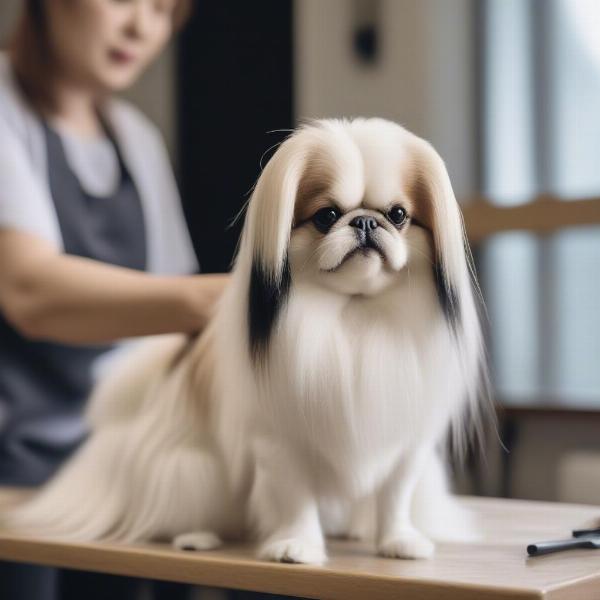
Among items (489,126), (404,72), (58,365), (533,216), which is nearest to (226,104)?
(404,72)

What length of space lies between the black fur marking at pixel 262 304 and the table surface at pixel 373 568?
18cm

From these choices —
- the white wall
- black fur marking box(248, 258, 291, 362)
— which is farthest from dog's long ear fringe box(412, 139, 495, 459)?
the white wall

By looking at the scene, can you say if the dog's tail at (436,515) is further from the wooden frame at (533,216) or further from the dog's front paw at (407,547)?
the wooden frame at (533,216)

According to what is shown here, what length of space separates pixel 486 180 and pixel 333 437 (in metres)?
1.77

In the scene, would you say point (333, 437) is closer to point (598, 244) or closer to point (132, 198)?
point (132, 198)

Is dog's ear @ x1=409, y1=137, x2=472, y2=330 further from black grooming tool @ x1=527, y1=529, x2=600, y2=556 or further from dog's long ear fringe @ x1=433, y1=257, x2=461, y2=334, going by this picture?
black grooming tool @ x1=527, y1=529, x2=600, y2=556

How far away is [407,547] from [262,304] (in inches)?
9.6

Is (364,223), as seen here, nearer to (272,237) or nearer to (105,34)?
(272,237)

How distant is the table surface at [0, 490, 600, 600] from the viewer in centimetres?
71

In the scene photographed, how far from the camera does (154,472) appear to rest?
94 cm

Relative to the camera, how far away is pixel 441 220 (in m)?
0.78

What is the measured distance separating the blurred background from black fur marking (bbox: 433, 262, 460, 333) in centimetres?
128

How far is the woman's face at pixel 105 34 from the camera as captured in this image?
150 centimetres

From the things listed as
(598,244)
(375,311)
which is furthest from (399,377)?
(598,244)
